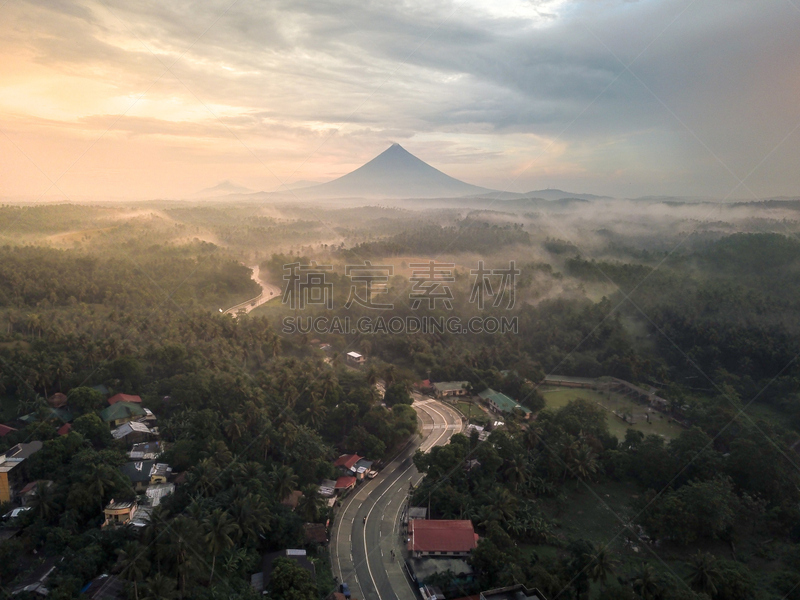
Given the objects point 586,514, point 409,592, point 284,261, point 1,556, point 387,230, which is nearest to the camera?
point 1,556

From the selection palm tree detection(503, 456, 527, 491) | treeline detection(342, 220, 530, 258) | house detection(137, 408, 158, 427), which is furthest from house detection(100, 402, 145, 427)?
treeline detection(342, 220, 530, 258)

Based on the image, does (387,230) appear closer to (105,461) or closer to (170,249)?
(170,249)

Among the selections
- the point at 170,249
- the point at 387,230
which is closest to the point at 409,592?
the point at 170,249

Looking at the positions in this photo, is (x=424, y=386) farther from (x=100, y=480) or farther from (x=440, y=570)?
(x=100, y=480)

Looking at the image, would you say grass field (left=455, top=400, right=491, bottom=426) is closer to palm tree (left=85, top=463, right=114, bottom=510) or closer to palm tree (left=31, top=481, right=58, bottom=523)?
palm tree (left=85, top=463, right=114, bottom=510)

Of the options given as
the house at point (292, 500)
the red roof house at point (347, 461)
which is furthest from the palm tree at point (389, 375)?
the house at point (292, 500)

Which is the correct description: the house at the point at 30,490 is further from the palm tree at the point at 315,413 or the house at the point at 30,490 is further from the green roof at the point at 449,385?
the green roof at the point at 449,385

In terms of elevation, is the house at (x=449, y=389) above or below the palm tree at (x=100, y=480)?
below
